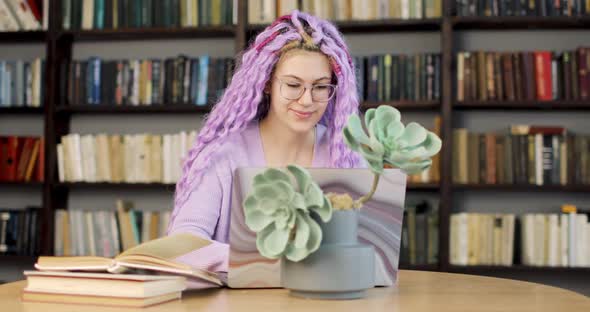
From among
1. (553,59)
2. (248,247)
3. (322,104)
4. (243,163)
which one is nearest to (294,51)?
(322,104)

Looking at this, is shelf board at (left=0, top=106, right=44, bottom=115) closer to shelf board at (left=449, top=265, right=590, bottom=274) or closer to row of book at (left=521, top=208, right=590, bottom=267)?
shelf board at (left=449, top=265, right=590, bottom=274)

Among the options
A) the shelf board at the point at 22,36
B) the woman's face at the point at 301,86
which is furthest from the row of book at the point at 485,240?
the shelf board at the point at 22,36

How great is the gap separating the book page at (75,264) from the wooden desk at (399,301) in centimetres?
6

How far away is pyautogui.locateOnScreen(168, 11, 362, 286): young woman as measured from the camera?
6.11ft

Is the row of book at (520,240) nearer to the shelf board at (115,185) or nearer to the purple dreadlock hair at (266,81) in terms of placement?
the shelf board at (115,185)

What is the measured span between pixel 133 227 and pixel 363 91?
1.20 meters

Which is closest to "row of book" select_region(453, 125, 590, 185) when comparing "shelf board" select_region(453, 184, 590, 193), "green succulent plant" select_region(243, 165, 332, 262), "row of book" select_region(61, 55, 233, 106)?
"shelf board" select_region(453, 184, 590, 193)

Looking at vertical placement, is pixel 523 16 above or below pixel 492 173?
above

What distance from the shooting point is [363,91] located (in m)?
3.49

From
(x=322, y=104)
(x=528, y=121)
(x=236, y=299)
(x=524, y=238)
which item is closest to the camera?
(x=236, y=299)

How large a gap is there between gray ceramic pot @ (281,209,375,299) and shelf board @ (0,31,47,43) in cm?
288

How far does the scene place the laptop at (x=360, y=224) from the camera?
1298 millimetres

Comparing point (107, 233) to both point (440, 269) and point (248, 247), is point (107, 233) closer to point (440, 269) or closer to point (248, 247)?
point (440, 269)

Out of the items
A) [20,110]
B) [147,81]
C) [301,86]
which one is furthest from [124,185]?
[301,86]
